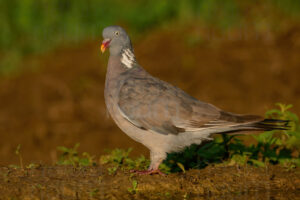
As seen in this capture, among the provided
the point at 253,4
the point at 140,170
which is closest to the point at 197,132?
the point at 140,170

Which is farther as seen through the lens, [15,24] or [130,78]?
[15,24]

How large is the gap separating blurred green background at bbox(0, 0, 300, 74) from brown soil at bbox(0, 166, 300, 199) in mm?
6642

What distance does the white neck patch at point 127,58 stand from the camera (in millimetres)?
5444

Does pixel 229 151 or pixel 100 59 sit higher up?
pixel 100 59

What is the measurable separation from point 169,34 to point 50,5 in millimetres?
2881

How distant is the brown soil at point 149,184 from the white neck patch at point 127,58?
3.75 feet

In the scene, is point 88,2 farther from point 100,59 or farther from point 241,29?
point 241,29

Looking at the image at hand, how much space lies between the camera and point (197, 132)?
16.2ft

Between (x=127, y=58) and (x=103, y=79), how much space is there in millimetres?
4760

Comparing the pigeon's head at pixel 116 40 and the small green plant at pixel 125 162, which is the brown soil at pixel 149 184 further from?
the pigeon's head at pixel 116 40

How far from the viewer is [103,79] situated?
33.4 ft

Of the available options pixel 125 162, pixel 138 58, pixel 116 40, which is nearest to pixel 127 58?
pixel 116 40

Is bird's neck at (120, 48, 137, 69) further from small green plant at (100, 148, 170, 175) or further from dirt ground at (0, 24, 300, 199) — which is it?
dirt ground at (0, 24, 300, 199)

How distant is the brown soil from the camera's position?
4.43m
